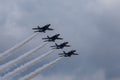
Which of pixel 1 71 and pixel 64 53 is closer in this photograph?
pixel 1 71

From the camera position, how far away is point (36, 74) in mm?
170500

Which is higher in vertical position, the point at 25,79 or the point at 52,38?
the point at 52,38

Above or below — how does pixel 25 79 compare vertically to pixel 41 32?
below

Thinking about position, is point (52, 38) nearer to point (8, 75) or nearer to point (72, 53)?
point (72, 53)

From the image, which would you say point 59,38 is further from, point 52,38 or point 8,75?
point 8,75

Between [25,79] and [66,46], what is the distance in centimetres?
2155

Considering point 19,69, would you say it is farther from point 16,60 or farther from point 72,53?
point 72,53

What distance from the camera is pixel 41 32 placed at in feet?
533

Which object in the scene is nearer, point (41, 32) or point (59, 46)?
point (41, 32)

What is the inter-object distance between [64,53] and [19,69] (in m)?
20.6

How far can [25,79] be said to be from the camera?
171 m

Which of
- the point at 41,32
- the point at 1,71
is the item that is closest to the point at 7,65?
the point at 1,71

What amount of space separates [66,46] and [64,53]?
12.5ft

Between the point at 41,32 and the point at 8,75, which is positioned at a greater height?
the point at 41,32
